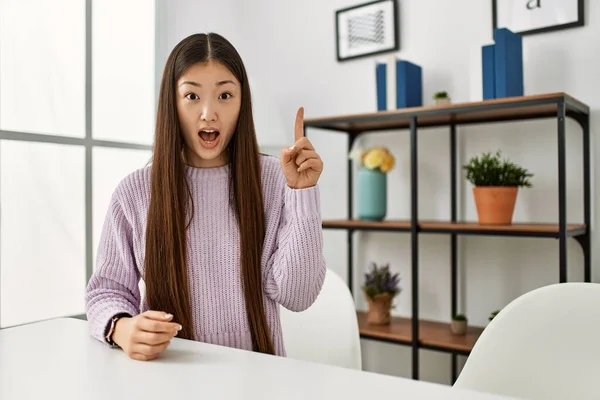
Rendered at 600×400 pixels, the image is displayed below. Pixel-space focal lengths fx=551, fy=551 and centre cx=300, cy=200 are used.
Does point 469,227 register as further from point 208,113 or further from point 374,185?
point 208,113

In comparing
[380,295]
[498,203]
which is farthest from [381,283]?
[498,203]

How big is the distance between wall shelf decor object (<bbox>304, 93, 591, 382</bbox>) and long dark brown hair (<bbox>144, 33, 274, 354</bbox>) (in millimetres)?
984

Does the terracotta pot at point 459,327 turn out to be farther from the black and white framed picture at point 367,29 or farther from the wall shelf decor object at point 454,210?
the black and white framed picture at point 367,29

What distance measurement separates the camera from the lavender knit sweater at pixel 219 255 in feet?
3.36

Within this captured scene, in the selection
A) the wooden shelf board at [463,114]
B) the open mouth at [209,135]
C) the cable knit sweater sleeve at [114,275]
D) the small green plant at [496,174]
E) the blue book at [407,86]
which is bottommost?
the cable knit sweater sleeve at [114,275]

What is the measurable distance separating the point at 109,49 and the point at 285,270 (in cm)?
197

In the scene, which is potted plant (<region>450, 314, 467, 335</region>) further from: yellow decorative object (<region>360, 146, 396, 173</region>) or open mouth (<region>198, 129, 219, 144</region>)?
open mouth (<region>198, 129, 219, 144</region>)

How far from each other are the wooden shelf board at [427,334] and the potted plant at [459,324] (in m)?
0.02

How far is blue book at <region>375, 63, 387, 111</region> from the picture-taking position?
6.91 ft

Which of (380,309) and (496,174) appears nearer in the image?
(496,174)

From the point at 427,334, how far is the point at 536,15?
1218mm

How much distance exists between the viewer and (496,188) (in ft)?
6.02

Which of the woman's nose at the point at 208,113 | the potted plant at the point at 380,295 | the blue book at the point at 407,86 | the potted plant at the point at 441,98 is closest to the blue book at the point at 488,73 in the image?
the potted plant at the point at 441,98

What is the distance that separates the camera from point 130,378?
0.73 metres
